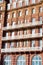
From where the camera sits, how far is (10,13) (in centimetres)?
→ 6203

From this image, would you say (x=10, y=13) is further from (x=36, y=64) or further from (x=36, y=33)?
(x=36, y=64)

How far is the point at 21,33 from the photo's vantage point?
58.1 meters

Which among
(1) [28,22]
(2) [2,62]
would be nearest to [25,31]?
(1) [28,22]

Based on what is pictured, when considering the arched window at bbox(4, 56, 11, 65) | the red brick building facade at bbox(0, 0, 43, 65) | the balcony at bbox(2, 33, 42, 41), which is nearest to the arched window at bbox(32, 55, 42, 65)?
the red brick building facade at bbox(0, 0, 43, 65)

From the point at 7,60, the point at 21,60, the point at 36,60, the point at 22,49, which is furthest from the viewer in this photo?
the point at 7,60

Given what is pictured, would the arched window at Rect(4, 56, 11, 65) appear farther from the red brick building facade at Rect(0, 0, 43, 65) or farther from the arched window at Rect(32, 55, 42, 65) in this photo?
the arched window at Rect(32, 55, 42, 65)

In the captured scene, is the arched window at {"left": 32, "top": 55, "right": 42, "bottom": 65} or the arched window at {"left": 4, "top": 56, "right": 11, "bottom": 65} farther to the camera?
the arched window at {"left": 4, "top": 56, "right": 11, "bottom": 65}

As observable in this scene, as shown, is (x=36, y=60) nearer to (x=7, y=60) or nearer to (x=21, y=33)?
(x=7, y=60)

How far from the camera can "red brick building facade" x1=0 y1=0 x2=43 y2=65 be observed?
54.5 m

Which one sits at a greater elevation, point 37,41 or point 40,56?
point 37,41

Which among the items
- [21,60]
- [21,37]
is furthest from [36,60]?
[21,37]

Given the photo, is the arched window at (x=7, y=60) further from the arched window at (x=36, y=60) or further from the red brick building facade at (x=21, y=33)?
the arched window at (x=36, y=60)

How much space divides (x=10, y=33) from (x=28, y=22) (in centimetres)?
649

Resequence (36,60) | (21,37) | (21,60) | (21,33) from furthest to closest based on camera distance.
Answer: (21,33), (21,37), (21,60), (36,60)
